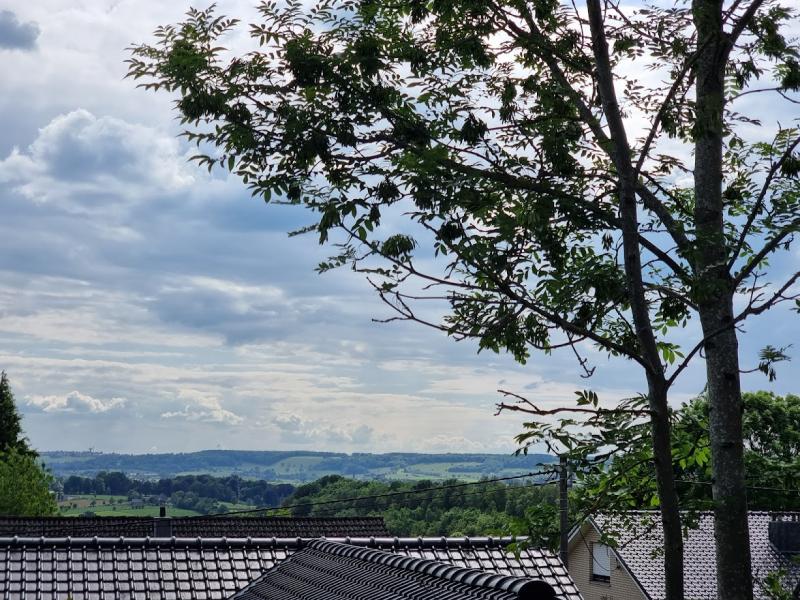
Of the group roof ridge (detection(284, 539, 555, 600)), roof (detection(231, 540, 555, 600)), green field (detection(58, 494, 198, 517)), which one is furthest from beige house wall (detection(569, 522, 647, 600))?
green field (detection(58, 494, 198, 517))

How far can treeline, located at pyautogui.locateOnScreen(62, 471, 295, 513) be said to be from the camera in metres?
123

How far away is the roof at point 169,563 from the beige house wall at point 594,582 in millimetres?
18117

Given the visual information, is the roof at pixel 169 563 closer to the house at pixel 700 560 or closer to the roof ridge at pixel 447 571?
the roof ridge at pixel 447 571

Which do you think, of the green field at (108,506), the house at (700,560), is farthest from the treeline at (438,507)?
the green field at (108,506)

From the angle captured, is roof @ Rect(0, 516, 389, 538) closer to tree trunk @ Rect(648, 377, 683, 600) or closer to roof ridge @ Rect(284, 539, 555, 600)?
roof ridge @ Rect(284, 539, 555, 600)

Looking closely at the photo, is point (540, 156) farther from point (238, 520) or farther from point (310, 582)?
point (238, 520)

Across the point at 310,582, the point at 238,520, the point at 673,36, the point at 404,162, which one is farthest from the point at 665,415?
the point at 238,520

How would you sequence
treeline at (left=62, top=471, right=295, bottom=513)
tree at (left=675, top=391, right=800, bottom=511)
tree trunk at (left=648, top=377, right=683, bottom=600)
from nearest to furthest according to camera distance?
tree trunk at (left=648, top=377, right=683, bottom=600) < tree at (left=675, top=391, right=800, bottom=511) < treeline at (left=62, top=471, right=295, bottom=513)

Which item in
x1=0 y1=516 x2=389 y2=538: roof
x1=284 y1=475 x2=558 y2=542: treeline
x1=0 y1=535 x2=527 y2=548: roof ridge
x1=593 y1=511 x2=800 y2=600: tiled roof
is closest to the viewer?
x1=0 y1=535 x2=527 y2=548: roof ridge

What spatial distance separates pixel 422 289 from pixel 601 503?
2995 millimetres

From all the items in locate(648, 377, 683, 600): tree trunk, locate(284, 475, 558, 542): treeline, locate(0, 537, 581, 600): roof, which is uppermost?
locate(648, 377, 683, 600): tree trunk

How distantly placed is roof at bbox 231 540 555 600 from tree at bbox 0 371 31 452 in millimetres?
44819

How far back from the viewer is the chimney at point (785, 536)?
35.1m

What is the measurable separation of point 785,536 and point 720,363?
27215 millimetres
